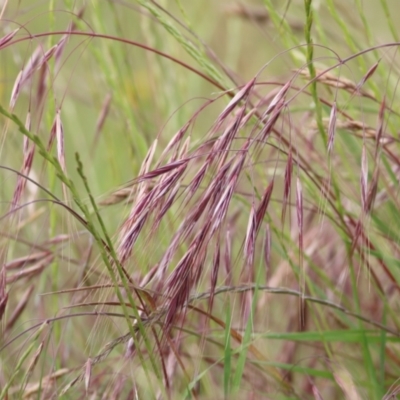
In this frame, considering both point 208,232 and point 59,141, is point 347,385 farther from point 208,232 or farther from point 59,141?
point 59,141

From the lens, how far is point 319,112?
2.80 feet

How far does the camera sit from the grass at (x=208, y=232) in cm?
68

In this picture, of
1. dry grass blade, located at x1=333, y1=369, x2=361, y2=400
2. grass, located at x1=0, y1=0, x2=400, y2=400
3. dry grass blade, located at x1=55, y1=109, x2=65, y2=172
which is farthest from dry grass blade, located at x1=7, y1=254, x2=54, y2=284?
dry grass blade, located at x1=333, y1=369, x2=361, y2=400

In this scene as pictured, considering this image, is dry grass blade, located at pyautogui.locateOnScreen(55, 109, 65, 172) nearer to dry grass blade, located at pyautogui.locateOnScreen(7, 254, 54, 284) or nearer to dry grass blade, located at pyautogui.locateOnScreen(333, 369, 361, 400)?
dry grass blade, located at pyautogui.locateOnScreen(7, 254, 54, 284)

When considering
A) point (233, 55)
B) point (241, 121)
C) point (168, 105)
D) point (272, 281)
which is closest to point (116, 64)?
point (168, 105)

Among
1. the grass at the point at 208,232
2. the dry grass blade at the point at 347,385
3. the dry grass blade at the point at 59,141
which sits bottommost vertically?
the dry grass blade at the point at 347,385

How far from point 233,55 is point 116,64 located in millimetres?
954

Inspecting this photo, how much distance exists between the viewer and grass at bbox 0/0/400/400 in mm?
685

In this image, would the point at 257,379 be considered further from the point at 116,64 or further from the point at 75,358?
the point at 116,64

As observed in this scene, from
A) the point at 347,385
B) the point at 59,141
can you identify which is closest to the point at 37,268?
the point at 59,141

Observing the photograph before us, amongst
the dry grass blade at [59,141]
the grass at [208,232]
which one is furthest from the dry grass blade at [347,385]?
the dry grass blade at [59,141]

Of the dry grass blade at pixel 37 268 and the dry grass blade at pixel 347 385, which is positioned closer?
the dry grass blade at pixel 347 385

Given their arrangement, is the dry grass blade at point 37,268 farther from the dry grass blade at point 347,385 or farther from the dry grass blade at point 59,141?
the dry grass blade at point 347,385

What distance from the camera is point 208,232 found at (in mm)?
656
